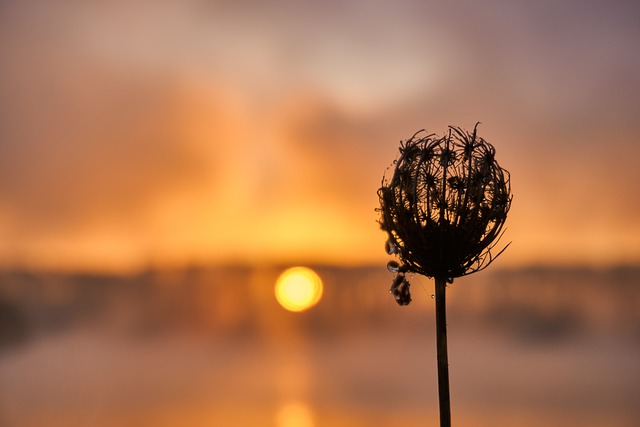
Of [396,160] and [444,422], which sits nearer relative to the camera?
[444,422]

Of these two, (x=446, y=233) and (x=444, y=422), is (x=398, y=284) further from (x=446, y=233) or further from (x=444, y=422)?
(x=444, y=422)

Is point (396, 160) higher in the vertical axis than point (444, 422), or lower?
higher

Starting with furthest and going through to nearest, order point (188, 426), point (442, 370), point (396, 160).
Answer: point (188, 426)
point (396, 160)
point (442, 370)

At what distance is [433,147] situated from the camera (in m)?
11.4

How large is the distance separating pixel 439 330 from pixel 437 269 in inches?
36.4

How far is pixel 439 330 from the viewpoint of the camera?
10812 millimetres

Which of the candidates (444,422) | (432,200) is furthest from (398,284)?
(444,422)

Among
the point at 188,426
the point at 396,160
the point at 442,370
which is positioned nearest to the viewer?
the point at 442,370

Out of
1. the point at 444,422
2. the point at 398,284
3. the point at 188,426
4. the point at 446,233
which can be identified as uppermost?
the point at 446,233

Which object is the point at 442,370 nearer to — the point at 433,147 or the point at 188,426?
the point at 433,147

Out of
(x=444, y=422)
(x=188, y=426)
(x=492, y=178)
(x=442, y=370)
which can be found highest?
(x=492, y=178)

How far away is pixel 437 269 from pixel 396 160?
76.1 inches

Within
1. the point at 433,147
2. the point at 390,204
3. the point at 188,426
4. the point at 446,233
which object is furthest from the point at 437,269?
the point at 188,426

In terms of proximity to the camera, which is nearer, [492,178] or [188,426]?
[492,178]
